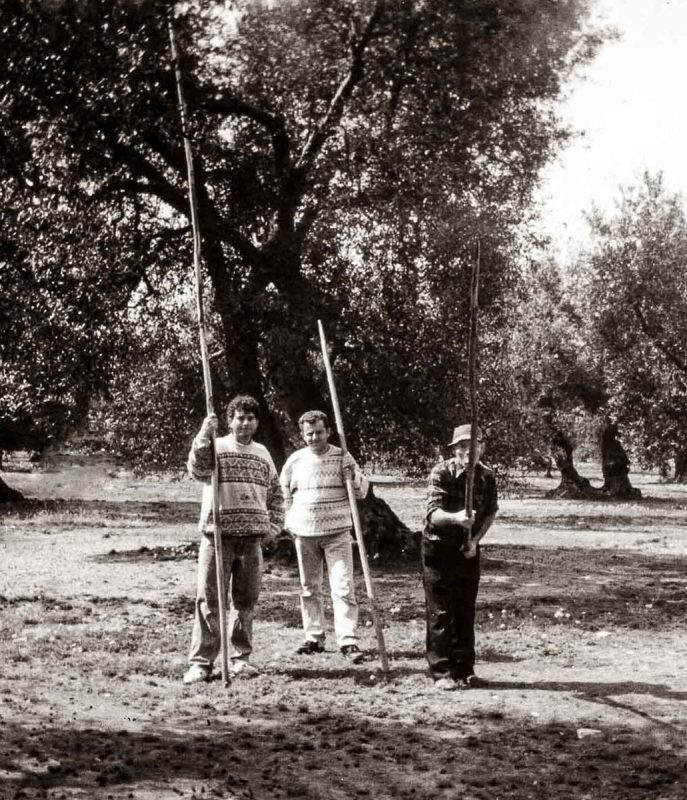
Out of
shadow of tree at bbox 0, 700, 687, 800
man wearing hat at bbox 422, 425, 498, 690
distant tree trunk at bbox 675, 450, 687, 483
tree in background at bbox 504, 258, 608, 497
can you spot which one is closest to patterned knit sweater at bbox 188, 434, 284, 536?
man wearing hat at bbox 422, 425, 498, 690

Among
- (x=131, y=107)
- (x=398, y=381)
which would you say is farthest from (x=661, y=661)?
(x=398, y=381)

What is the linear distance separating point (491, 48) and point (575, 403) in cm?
2959

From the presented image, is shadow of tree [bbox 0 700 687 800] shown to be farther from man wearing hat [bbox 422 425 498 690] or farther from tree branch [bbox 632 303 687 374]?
tree branch [bbox 632 303 687 374]

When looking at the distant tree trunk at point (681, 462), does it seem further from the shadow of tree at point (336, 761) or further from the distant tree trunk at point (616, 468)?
the shadow of tree at point (336, 761)

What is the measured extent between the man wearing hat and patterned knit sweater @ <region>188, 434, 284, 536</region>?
4.93 ft

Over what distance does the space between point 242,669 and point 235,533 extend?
3.77ft

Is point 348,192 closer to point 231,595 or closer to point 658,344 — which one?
point 231,595

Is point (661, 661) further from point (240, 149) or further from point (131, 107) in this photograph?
point (240, 149)

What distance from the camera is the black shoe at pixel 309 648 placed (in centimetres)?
1020

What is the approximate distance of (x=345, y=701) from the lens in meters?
8.31

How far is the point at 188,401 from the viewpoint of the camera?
20.2 m

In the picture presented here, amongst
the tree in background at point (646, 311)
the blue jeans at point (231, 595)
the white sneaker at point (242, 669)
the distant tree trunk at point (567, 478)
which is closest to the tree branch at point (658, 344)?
the tree in background at point (646, 311)

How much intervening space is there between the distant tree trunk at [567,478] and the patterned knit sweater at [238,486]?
36715 mm

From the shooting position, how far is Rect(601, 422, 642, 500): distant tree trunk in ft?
148
